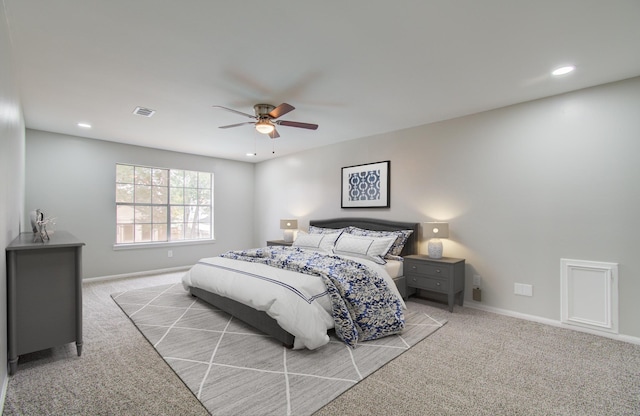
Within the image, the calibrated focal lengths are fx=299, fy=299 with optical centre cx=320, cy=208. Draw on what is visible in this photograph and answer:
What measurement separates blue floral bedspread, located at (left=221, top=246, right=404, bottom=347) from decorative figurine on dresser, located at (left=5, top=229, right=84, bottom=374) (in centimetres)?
182

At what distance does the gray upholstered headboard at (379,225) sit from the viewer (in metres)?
4.38

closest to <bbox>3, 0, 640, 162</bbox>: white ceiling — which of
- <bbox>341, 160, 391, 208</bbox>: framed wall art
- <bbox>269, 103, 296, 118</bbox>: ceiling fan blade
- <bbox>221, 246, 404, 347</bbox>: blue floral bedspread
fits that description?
<bbox>269, 103, 296, 118</bbox>: ceiling fan blade

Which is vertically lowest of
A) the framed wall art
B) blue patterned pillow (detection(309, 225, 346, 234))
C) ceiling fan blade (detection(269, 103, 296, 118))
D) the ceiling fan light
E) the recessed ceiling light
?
blue patterned pillow (detection(309, 225, 346, 234))

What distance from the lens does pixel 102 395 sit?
1975mm

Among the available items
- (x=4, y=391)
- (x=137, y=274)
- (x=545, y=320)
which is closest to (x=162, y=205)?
→ (x=137, y=274)

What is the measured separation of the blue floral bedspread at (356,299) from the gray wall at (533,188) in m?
1.57

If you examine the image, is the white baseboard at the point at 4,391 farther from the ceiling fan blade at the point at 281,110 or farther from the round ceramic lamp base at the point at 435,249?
the round ceramic lamp base at the point at 435,249

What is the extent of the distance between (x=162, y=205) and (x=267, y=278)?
4211mm

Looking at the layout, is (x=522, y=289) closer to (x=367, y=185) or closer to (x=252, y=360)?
(x=367, y=185)

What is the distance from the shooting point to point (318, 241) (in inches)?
197

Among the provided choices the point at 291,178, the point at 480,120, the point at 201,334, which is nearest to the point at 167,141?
the point at 291,178

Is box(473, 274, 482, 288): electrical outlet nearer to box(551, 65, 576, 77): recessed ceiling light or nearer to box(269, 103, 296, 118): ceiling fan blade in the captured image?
box(551, 65, 576, 77): recessed ceiling light

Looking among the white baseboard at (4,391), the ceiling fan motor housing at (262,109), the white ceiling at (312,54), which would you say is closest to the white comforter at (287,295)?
the white baseboard at (4,391)

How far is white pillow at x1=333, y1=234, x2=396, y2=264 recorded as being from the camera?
Answer: 417 cm
